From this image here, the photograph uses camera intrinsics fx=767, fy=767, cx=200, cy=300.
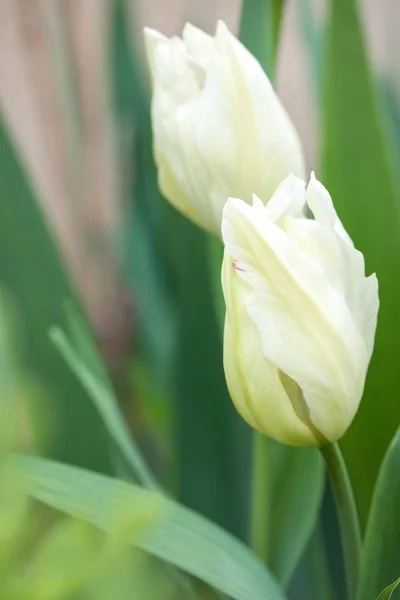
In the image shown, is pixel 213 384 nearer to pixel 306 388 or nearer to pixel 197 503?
pixel 197 503

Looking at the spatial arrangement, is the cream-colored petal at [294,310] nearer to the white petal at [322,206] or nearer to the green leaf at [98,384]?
the white petal at [322,206]

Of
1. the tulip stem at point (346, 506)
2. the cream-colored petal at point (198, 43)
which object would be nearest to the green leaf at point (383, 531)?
the tulip stem at point (346, 506)

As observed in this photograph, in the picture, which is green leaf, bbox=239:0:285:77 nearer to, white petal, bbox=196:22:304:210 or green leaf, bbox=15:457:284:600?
white petal, bbox=196:22:304:210

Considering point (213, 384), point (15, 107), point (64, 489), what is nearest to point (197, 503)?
point (213, 384)

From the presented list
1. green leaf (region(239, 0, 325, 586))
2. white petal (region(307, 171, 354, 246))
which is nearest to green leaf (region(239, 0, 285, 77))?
green leaf (region(239, 0, 325, 586))

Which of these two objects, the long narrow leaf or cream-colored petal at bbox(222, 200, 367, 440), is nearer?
cream-colored petal at bbox(222, 200, 367, 440)

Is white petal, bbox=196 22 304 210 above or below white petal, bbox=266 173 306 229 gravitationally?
above

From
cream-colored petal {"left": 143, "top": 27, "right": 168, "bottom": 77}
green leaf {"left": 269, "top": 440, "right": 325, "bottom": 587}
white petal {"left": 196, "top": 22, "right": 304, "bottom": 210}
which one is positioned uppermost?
cream-colored petal {"left": 143, "top": 27, "right": 168, "bottom": 77}
